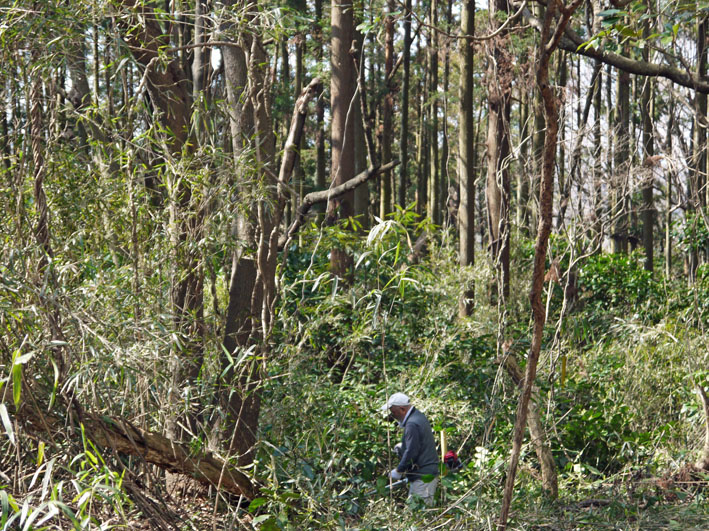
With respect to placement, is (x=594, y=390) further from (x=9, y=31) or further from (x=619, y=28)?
(x=9, y=31)

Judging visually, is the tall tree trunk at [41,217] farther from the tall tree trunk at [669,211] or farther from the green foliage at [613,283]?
the green foliage at [613,283]

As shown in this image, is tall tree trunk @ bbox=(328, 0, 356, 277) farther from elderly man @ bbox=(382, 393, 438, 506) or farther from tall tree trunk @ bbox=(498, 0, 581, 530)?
tall tree trunk @ bbox=(498, 0, 581, 530)

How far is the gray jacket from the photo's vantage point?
22.1 feet

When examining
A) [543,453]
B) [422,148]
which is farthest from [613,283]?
[422,148]

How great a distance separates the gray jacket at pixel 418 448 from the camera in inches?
265

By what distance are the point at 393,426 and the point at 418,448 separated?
0.88 meters

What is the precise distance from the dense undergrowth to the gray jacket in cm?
31

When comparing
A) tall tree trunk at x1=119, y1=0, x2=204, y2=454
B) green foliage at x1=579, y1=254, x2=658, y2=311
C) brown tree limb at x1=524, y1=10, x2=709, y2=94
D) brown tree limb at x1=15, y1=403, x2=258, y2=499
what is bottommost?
green foliage at x1=579, y1=254, x2=658, y2=311

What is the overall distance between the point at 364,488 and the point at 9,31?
3901mm

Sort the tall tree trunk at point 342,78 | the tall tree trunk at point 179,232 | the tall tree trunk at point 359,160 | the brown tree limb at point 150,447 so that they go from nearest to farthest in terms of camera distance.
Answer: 1. the brown tree limb at point 150,447
2. the tall tree trunk at point 179,232
3. the tall tree trunk at point 342,78
4. the tall tree trunk at point 359,160

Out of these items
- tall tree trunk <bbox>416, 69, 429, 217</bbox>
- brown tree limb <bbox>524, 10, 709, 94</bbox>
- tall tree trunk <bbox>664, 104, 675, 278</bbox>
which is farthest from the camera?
tall tree trunk <bbox>416, 69, 429, 217</bbox>

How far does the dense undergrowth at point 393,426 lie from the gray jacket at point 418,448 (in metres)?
0.31

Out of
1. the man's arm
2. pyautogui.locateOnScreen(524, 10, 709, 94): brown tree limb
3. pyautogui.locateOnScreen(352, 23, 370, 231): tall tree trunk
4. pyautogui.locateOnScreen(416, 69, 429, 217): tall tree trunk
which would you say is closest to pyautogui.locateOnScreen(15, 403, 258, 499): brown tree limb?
the man's arm

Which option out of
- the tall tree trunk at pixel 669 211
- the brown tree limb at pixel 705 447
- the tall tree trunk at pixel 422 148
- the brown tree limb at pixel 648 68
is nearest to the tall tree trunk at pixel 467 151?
the tall tree trunk at pixel 669 211
